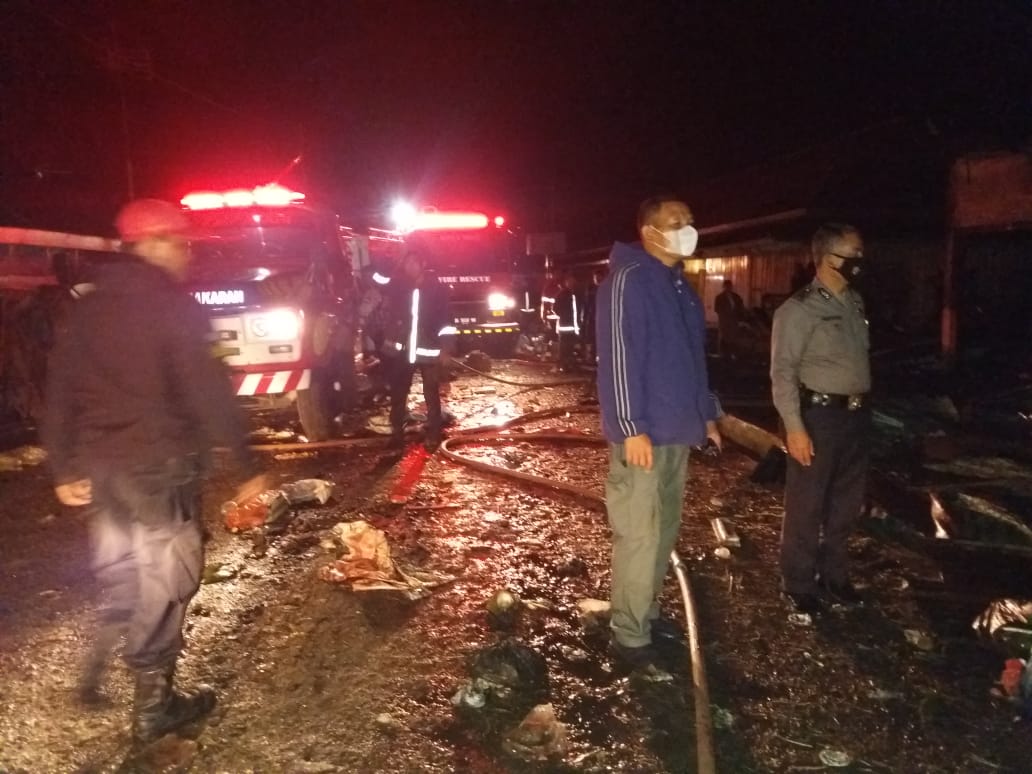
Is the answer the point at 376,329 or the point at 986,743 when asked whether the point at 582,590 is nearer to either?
the point at 986,743

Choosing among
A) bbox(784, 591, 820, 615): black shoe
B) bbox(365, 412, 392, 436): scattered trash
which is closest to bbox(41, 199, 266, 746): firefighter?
bbox(784, 591, 820, 615): black shoe

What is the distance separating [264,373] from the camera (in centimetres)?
759

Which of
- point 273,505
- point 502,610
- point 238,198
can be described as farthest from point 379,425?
point 502,610

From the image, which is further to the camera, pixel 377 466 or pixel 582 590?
pixel 377 466

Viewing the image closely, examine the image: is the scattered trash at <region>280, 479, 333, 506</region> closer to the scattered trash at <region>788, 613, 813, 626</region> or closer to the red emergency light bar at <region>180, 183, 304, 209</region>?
the scattered trash at <region>788, 613, 813, 626</region>

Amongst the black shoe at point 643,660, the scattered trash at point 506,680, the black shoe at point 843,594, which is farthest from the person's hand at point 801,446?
the scattered trash at point 506,680

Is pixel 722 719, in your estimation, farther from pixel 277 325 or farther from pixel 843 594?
pixel 277 325

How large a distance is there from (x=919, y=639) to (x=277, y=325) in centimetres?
602

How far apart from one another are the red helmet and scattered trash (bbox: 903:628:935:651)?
388cm

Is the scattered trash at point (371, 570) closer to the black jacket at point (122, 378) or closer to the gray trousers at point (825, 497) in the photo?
the black jacket at point (122, 378)

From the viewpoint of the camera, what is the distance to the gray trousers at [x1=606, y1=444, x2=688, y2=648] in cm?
354

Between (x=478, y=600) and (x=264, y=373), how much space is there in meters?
4.08

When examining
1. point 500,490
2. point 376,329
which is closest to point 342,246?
point 376,329

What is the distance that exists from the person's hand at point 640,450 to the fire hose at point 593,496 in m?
0.90
